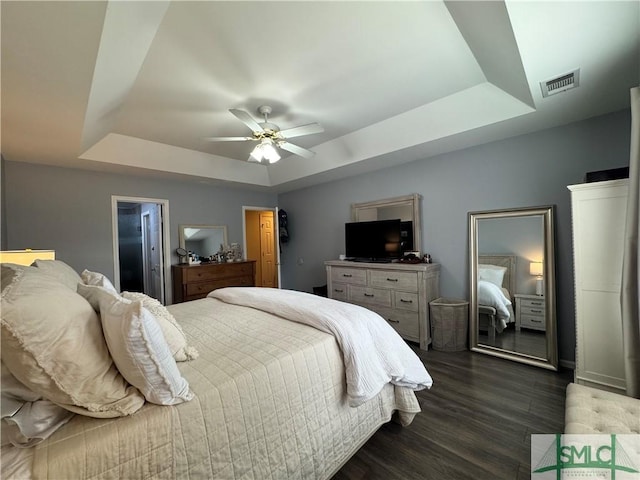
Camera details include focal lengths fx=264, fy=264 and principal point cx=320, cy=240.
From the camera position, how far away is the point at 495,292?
117 inches

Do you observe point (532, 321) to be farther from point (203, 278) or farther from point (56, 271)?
point (203, 278)

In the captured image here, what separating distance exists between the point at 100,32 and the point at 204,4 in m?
0.59

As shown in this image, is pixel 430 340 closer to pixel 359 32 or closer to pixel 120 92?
pixel 359 32

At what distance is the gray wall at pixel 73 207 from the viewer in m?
3.14

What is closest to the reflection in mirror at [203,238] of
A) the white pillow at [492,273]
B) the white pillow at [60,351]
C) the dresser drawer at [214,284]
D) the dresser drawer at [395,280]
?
the dresser drawer at [214,284]

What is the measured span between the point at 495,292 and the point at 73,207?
5.36m

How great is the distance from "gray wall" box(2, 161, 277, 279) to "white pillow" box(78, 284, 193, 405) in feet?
11.4

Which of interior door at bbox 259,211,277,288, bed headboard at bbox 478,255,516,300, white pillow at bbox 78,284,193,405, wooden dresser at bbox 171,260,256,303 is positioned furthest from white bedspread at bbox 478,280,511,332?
interior door at bbox 259,211,277,288

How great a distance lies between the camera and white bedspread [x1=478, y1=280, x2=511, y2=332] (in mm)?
2893

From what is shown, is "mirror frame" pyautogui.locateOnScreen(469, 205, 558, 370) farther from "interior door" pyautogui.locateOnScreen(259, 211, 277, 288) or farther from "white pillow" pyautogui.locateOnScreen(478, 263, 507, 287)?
"interior door" pyautogui.locateOnScreen(259, 211, 277, 288)

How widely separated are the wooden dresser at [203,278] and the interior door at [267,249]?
1723 mm

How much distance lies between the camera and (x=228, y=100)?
252 centimetres

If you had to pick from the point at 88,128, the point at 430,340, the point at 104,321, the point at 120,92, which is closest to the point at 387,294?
the point at 430,340

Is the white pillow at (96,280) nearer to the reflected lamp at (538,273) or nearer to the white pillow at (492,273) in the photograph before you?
the white pillow at (492,273)
